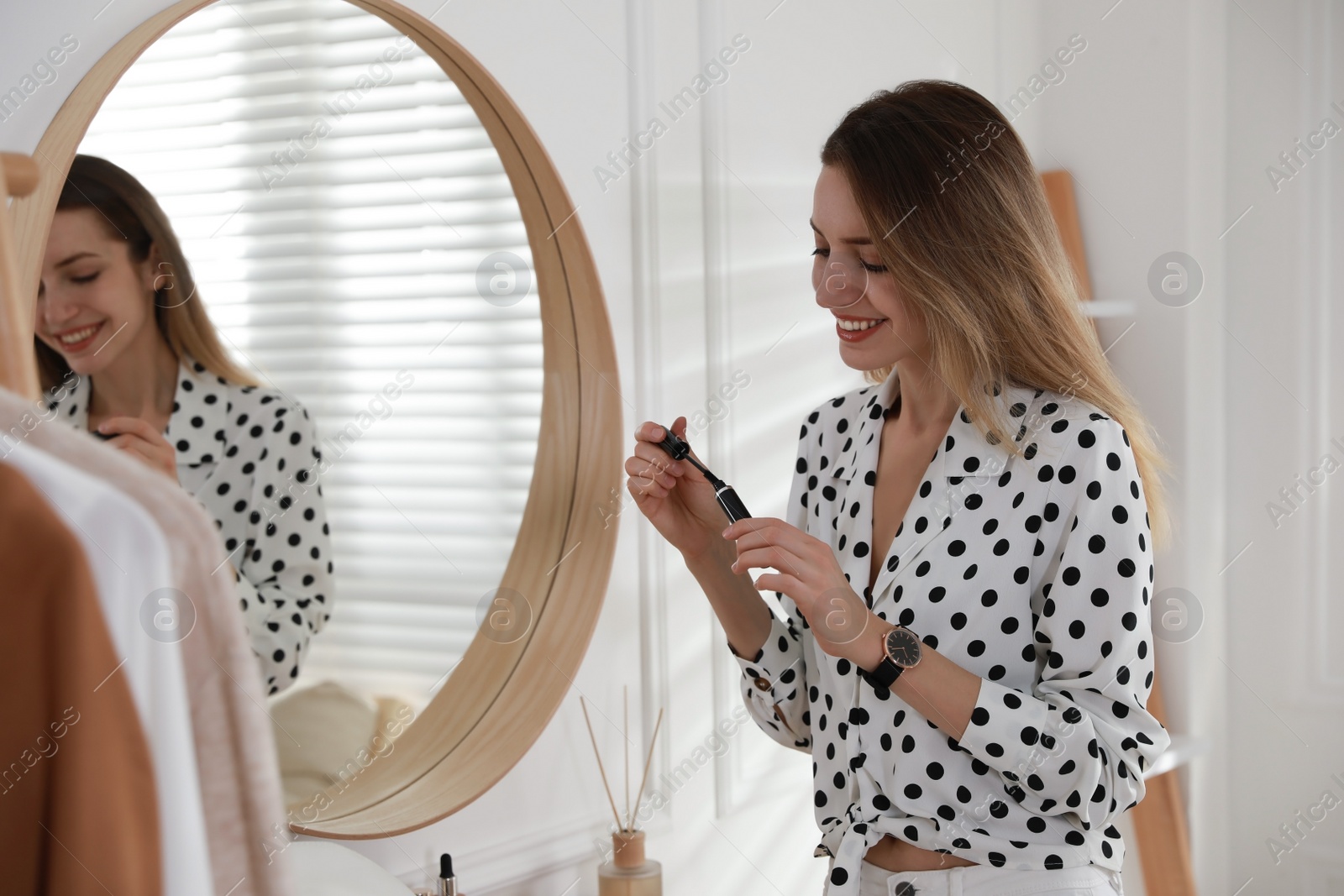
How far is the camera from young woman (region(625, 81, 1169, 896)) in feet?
3.31

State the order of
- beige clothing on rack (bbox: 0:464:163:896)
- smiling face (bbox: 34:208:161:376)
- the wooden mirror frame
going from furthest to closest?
the wooden mirror frame → smiling face (bbox: 34:208:161:376) → beige clothing on rack (bbox: 0:464:163:896)

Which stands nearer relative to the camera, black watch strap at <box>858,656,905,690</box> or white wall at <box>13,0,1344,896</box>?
black watch strap at <box>858,656,905,690</box>

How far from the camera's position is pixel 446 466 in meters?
1.26

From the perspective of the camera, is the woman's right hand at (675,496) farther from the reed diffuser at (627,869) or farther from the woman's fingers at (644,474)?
the reed diffuser at (627,869)

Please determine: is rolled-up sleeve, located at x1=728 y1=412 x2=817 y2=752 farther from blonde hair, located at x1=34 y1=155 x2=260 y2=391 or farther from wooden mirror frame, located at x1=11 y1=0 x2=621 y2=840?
blonde hair, located at x1=34 y1=155 x2=260 y2=391

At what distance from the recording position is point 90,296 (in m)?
0.86

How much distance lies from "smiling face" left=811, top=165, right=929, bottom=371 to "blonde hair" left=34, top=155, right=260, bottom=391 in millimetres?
591

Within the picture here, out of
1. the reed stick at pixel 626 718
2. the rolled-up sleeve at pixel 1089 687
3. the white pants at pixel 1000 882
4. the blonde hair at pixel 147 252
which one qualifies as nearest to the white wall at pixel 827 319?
the reed stick at pixel 626 718

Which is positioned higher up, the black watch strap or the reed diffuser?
the black watch strap

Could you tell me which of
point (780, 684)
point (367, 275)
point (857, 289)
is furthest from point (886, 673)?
point (367, 275)

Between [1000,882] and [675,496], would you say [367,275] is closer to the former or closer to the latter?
[675,496]

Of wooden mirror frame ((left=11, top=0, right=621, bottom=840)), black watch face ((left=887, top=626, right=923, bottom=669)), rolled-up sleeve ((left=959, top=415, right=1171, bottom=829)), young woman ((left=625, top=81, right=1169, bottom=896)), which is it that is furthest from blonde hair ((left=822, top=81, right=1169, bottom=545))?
wooden mirror frame ((left=11, top=0, right=621, bottom=840))

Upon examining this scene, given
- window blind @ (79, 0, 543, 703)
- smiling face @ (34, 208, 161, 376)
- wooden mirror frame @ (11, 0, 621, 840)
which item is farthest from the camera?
wooden mirror frame @ (11, 0, 621, 840)

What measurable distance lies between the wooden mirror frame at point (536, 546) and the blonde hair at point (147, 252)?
0.35m
